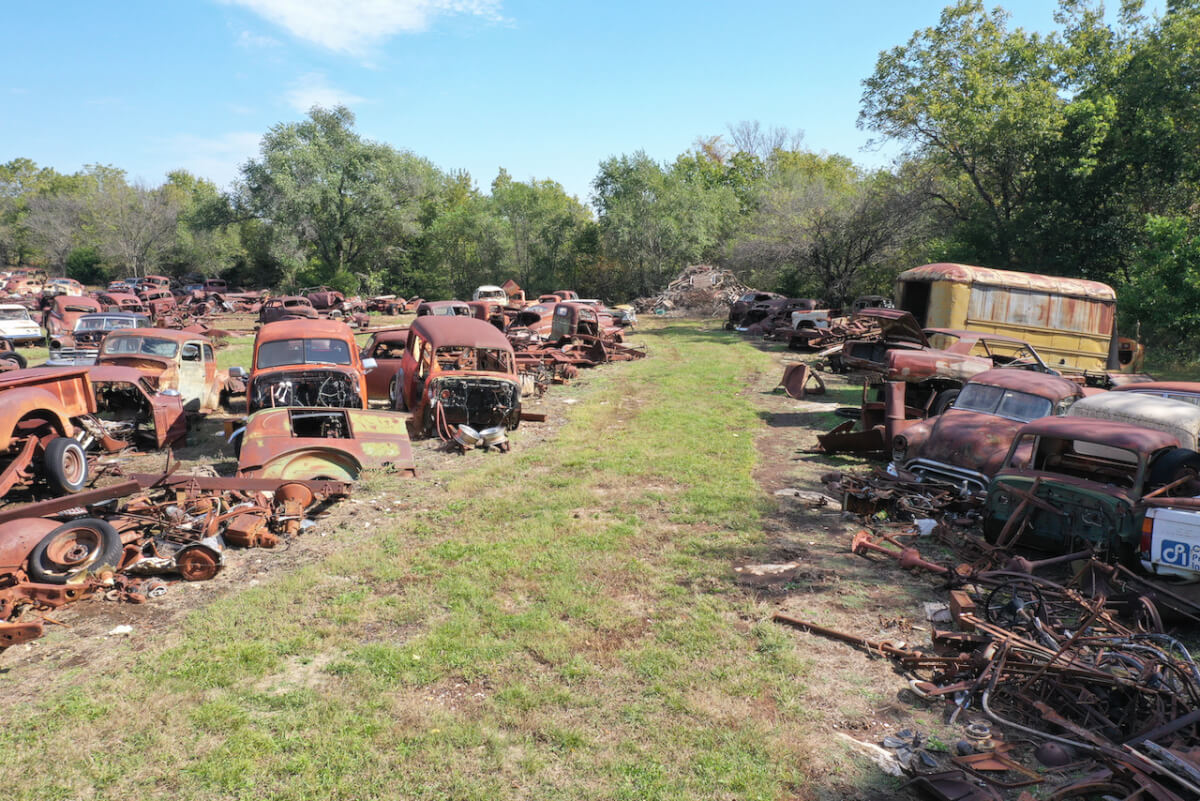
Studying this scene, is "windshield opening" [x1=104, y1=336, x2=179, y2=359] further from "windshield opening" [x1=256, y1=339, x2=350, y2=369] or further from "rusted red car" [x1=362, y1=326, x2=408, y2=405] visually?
"rusted red car" [x1=362, y1=326, x2=408, y2=405]

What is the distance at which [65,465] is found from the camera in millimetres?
7637

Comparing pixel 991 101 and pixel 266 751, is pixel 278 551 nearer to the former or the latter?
pixel 266 751

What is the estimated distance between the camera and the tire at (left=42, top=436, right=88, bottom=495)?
293 inches

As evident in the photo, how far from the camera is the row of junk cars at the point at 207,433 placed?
586 cm

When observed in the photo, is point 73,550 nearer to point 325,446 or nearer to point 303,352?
point 325,446

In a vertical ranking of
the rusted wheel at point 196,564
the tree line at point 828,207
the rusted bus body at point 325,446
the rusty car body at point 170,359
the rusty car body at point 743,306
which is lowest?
the rusted wheel at point 196,564

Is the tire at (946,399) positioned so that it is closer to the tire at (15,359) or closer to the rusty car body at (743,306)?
the tire at (15,359)

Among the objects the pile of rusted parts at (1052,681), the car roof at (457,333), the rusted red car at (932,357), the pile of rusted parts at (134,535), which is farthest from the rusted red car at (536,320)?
the pile of rusted parts at (1052,681)

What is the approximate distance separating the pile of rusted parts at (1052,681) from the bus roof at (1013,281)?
1197 cm

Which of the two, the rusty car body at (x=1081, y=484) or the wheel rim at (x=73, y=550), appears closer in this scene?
the wheel rim at (x=73, y=550)

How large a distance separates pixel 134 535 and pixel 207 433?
19.6 feet

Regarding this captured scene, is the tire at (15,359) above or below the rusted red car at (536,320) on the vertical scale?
below

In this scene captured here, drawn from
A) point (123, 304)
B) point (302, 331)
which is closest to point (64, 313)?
point (123, 304)

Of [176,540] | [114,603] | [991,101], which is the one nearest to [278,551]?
[176,540]
